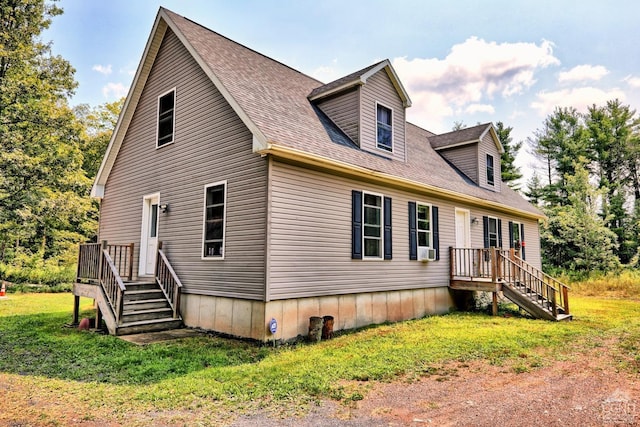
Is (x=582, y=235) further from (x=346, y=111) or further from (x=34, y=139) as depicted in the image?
(x=34, y=139)

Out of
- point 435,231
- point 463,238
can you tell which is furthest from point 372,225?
point 463,238

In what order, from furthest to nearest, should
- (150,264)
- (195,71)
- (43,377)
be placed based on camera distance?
(150,264), (195,71), (43,377)

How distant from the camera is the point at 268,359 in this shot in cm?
618

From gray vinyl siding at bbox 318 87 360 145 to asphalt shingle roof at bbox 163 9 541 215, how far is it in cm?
23

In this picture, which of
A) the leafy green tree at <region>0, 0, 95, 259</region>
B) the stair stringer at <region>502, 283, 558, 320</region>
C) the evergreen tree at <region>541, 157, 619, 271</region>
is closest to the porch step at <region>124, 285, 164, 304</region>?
the stair stringer at <region>502, 283, 558, 320</region>

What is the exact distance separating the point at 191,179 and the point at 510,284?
9.09 metres

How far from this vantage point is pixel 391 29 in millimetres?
11102

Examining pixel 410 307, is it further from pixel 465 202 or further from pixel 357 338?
pixel 465 202

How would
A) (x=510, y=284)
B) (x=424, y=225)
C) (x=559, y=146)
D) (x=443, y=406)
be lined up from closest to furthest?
(x=443, y=406) < (x=510, y=284) < (x=424, y=225) < (x=559, y=146)

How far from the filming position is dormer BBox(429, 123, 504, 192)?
15062 millimetres

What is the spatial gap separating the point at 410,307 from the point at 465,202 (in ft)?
14.5

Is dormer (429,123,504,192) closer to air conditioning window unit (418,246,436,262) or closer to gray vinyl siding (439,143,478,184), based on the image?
gray vinyl siding (439,143,478,184)

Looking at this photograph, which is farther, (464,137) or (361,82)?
(464,137)

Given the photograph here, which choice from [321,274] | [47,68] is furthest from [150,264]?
[47,68]
